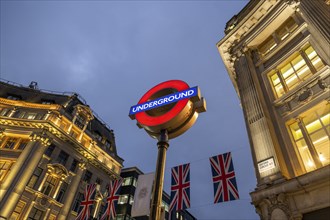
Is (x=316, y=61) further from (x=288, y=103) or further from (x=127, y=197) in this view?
(x=127, y=197)

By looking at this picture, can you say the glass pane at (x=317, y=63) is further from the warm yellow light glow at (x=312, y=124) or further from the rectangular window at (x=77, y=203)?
the rectangular window at (x=77, y=203)

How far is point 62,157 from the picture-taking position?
32.4m

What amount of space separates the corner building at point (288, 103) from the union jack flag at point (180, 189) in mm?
2585

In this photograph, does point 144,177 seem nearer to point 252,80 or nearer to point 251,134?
point 251,134

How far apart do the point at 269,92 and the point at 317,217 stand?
23.2 feet

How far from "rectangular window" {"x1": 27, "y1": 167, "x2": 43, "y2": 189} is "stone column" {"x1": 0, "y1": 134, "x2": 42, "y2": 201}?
1802mm

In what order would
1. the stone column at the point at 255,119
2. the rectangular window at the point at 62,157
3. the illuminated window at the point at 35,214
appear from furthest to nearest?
the rectangular window at the point at 62,157 → the illuminated window at the point at 35,214 → the stone column at the point at 255,119

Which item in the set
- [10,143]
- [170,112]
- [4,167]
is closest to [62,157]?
[10,143]

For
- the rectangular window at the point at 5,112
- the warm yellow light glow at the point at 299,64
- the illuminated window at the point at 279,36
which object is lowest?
the warm yellow light glow at the point at 299,64

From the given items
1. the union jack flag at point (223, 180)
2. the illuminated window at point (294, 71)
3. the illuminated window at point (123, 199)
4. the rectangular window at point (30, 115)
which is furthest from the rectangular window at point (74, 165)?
the illuminated window at point (294, 71)

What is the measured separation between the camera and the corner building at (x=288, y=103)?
27.8ft

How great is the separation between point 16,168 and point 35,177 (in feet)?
8.04

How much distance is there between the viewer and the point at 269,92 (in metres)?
13.2

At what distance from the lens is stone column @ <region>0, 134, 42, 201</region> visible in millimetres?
25391
